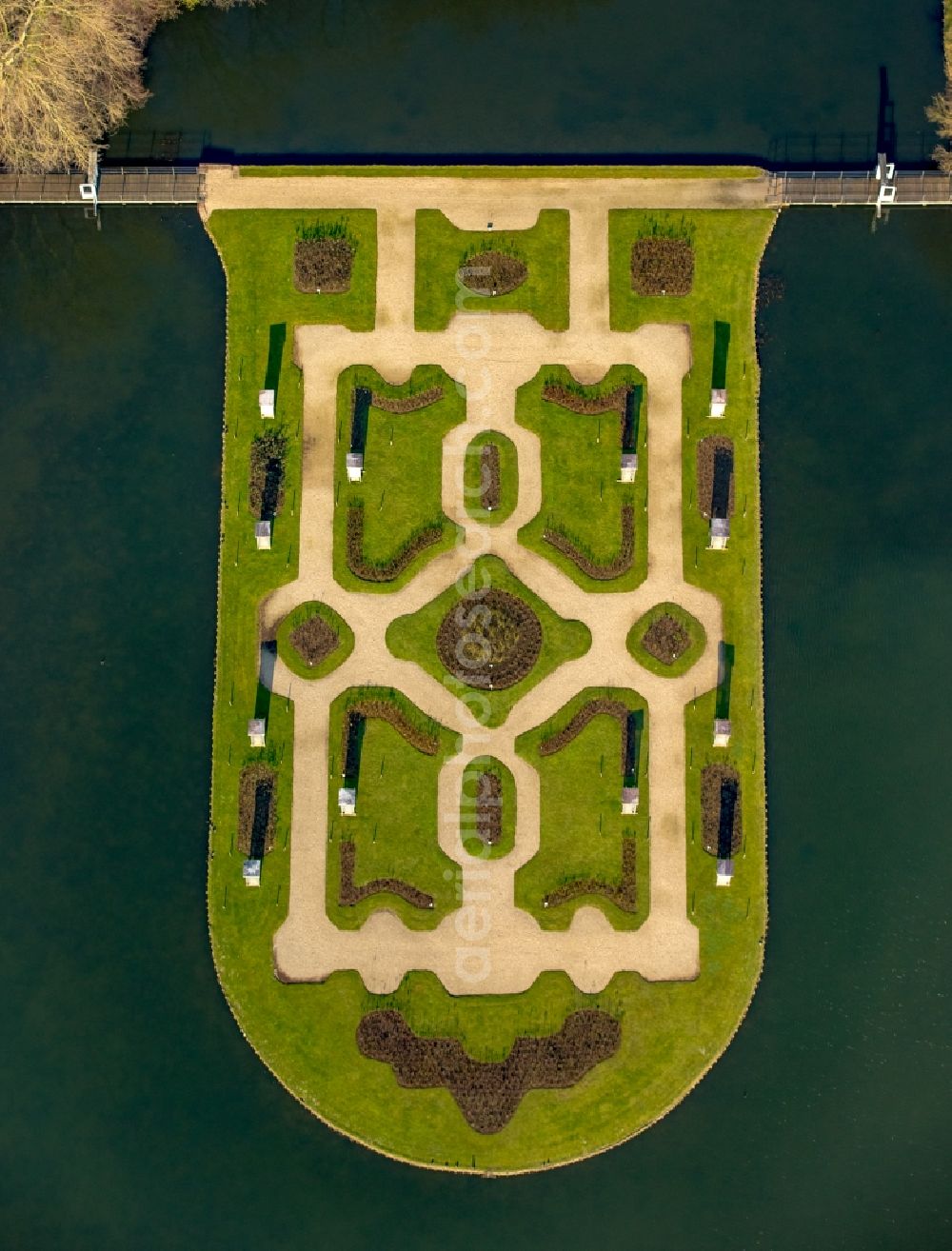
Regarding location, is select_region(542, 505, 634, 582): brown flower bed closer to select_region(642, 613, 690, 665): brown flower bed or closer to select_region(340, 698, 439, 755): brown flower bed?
select_region(642, 613, 690, 665): brown flower bed

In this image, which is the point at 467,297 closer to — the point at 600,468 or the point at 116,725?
the point at 600,468

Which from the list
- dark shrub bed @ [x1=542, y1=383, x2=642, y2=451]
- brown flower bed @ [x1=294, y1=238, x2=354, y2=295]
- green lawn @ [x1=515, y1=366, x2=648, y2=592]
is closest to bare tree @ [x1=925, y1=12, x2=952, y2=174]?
green lawn @ [x1=515, y1=366, x2=648, y2=592]

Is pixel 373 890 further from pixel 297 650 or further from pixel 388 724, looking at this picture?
pixel 297 650

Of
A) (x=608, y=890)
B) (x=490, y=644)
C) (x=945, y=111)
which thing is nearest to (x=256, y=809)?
(x=490, y=644)

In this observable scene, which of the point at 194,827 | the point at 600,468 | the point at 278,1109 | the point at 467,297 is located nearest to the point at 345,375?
the point at 467,297

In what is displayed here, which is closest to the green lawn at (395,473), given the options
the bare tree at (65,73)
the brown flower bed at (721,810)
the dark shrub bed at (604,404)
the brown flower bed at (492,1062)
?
the dark shrub bed at (604,404)

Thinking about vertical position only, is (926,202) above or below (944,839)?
above
